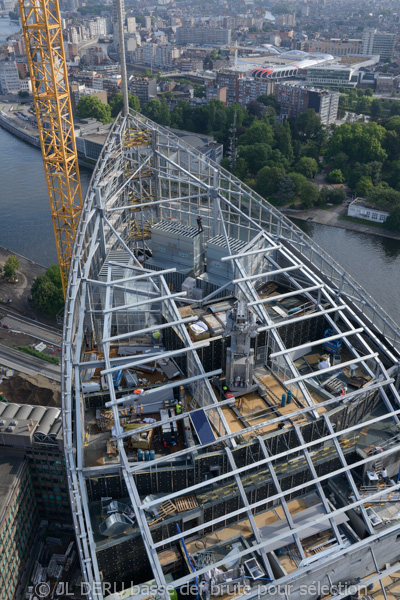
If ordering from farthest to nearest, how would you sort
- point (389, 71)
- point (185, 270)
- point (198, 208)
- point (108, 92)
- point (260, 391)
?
point (389, 71) < point (108, 92) < point (198, 208) < point (185, 270) < point (260, 391)

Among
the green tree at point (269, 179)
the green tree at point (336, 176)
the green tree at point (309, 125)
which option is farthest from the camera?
the green tree at point (309, 125)

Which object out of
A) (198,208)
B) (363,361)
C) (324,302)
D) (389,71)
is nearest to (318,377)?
(363,361)

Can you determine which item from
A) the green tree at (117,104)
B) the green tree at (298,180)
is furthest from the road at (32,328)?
the green tree at (117,104)

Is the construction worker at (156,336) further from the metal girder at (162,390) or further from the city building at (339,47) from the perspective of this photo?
the city building at (339,47)

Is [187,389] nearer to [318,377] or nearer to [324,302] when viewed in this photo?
[318,377]

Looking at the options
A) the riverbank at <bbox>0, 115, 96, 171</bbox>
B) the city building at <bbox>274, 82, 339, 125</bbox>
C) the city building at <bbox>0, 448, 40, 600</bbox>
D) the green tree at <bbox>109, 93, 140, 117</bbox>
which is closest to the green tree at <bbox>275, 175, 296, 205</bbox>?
the city building at <bbox>274, 82, 339, 125</bbox>

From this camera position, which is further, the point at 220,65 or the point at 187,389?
the point at 220,65

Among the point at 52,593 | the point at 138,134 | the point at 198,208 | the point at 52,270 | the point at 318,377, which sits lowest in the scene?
Result: the point at 52,593
